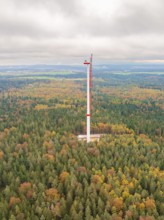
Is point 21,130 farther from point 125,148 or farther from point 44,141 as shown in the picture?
point 125,148

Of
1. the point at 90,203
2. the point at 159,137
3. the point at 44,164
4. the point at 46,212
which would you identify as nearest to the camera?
the point at 46,212

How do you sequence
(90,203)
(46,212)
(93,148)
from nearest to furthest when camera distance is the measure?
(46,212)
(90,203)
(93,148)

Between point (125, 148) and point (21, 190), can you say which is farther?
point (125, 148)

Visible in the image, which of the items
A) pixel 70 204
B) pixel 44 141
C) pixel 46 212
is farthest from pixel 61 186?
pixel 44 141

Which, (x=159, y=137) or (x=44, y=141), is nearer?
(x=44, y=141)

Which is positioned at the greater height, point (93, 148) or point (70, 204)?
point (93, 148)

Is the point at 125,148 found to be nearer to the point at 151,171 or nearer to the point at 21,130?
the point at 151,171

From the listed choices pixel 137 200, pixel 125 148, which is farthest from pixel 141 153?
pixel 137 200

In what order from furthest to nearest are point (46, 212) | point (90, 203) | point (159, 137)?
point (159, 137), point (90, 203), point (46, 212)

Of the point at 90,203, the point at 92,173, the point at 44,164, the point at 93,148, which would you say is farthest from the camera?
the point at 93,148
